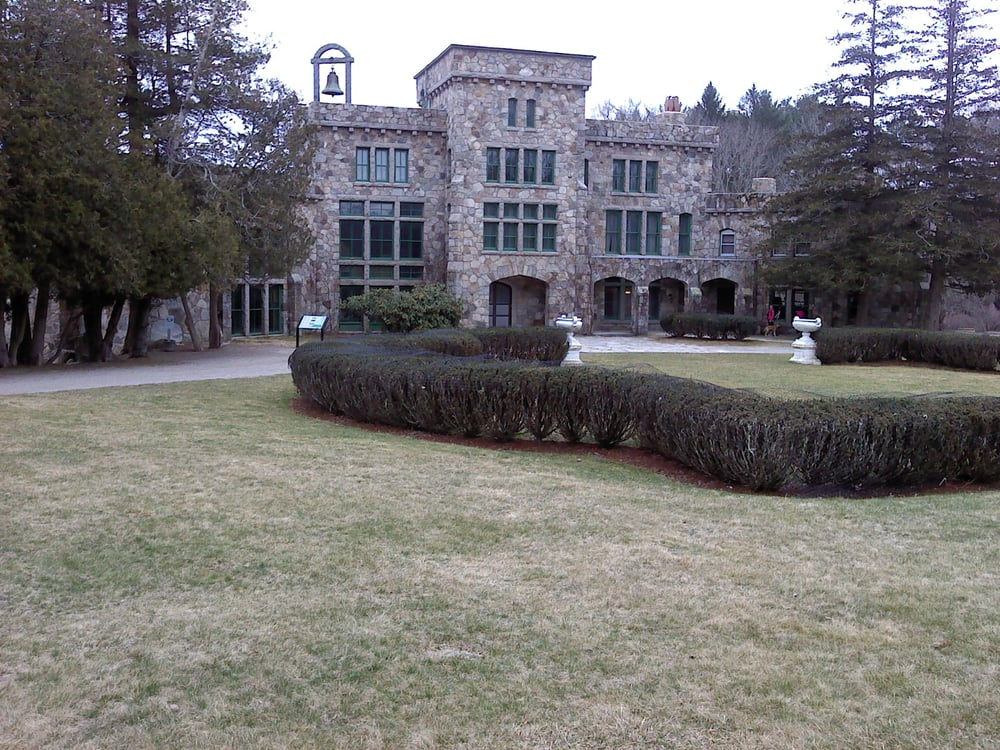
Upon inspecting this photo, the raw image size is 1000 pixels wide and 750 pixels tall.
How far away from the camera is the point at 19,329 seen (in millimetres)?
18188

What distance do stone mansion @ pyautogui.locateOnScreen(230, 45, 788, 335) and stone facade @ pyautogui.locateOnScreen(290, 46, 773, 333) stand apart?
0.05m

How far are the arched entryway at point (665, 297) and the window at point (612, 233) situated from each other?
2.45 meters

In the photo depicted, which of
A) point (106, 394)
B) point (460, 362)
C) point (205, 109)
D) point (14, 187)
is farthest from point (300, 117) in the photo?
point (460, 362)

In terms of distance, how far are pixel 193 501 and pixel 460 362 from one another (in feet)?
15.4

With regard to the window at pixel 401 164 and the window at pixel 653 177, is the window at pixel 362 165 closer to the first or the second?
the window at pixel 401 164

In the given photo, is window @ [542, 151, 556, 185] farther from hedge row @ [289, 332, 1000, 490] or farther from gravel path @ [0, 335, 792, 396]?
hedge row @ [289, 332, 1000, 490]

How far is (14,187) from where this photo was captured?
48.8 feet

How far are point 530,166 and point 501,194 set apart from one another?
153 centimetres

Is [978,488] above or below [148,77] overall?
below

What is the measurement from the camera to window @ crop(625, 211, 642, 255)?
3697 cm

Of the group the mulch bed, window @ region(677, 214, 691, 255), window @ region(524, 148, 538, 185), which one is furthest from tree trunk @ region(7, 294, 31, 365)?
window @ region(677, 214, 691, 255)

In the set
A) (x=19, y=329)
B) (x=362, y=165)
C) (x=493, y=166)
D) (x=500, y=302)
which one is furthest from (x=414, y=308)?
(x=19, y=329)

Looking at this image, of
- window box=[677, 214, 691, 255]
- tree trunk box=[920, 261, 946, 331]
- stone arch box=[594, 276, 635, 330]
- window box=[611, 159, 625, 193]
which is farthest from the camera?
window box=[677, 214, 691, 255]

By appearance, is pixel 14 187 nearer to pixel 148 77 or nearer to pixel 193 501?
pixel 148 77
